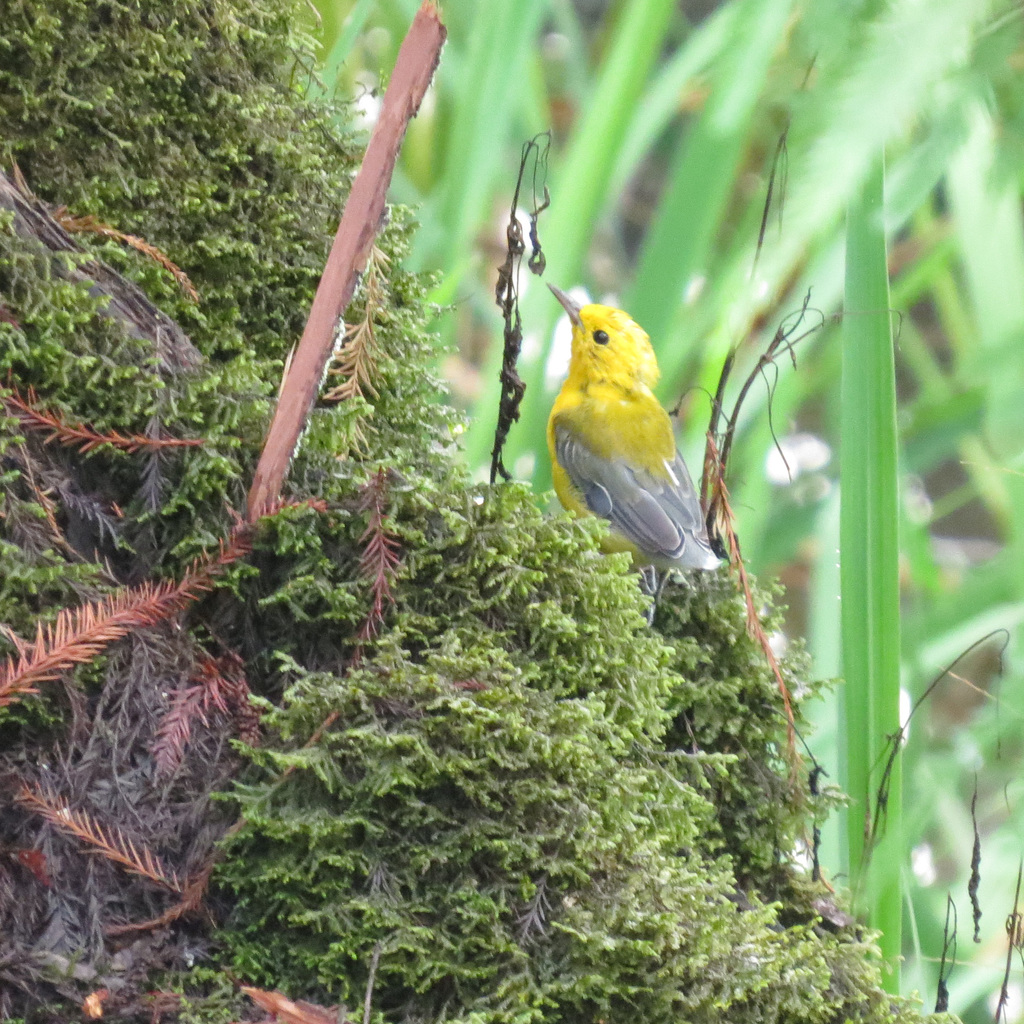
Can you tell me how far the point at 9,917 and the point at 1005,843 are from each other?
0.84 m

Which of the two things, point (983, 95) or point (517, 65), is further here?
point (517, 65)

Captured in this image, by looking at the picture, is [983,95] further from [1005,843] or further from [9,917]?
[9,917]

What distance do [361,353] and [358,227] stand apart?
0.24 metres

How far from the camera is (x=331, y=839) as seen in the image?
3.34 feet

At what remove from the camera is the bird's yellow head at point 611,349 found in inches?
108

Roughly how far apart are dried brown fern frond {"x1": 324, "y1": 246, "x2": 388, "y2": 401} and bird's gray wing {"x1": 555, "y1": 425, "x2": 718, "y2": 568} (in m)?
0.86

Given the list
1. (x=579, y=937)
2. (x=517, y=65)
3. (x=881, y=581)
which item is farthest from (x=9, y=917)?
(x=517, y=65)

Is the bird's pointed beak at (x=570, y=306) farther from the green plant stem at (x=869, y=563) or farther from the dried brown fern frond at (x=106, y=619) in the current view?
the dried brown fern frond at (x=106, y=619)

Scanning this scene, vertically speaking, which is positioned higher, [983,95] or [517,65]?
[517,65]

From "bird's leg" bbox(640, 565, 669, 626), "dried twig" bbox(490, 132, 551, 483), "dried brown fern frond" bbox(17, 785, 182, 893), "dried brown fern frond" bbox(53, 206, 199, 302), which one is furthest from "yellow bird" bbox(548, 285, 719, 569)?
"dried brown fern frond" bbox(17, 785, 182, 893)

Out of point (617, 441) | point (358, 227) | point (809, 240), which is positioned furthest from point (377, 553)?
point (617, 441)

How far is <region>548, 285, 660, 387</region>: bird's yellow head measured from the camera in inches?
108

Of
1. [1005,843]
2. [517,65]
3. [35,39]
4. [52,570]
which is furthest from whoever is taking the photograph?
[517,65]

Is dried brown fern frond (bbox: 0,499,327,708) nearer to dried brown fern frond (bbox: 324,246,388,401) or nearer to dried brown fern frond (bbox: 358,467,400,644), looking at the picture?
dried brown fern frond (bbox: 358,467,400,644)
